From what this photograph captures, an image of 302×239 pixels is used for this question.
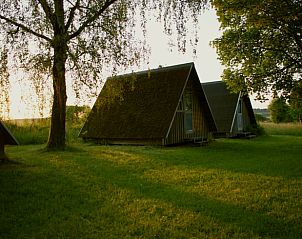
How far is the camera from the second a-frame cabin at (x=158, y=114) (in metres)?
17.6

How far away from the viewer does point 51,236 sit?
194 inches

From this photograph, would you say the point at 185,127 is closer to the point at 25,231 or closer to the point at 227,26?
the point at 227,26

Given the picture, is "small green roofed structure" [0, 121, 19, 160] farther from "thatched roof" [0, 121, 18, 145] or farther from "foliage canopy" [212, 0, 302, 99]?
"foliage canopy" [212, 0, 302, 99]

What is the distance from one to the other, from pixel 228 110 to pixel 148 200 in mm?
19033

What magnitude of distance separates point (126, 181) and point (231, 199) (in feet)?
9.13

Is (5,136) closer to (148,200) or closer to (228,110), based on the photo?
(148,200)

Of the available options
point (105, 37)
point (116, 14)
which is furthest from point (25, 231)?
point (116, 14)

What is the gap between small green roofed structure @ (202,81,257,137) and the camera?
24516mm

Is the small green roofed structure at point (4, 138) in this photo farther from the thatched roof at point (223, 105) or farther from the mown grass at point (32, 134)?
the thatched roof at point (223, 105)

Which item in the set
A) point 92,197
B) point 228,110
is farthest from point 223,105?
point 92,197

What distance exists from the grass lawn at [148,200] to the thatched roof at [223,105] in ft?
43.1

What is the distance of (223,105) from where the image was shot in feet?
83.4

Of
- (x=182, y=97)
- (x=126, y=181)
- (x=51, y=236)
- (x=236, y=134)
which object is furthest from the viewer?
(x=236, y=134)

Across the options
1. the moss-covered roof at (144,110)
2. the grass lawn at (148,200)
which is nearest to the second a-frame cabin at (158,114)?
the moss-covered roof at (144,110)
